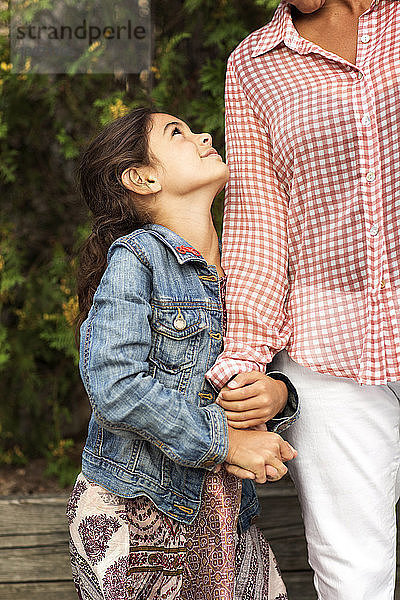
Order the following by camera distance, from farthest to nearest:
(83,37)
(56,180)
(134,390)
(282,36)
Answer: (56,180) → (83,37) → (282,36) → (134,390)

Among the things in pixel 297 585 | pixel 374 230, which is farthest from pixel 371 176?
pixel 297 585

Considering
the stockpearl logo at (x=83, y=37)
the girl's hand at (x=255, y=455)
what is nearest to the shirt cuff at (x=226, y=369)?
the girl's hand at (x=255, y=455)

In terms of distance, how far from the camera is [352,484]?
5.05 feet

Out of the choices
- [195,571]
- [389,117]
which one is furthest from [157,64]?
[195,571]

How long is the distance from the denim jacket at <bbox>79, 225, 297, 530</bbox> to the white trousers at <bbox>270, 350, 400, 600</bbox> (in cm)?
10

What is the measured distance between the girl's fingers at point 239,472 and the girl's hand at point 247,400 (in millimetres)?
81

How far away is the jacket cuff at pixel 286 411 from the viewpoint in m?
1.58

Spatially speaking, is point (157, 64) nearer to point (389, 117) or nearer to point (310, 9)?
point (310, 9)

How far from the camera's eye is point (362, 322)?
151 cm

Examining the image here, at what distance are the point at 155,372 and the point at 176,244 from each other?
0.92 ft

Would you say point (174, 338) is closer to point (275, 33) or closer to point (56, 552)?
point (275, 33)

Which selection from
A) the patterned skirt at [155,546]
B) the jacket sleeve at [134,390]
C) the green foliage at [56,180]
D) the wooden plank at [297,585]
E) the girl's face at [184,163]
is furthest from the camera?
the green foliage at [56,180]

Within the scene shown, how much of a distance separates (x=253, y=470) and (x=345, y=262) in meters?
0.46

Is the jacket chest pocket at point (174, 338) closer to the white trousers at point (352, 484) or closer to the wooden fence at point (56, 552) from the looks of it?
the white trousers at point (352, 484)
